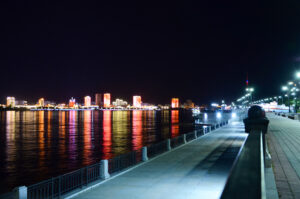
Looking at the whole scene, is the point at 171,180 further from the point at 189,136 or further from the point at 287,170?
the point at 189,136

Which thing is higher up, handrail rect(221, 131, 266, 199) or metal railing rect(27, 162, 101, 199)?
handrail rect(221, 131, 266, 199)

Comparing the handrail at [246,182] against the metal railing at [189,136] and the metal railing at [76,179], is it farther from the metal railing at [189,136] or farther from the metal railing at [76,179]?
the metal railing at [189,136]

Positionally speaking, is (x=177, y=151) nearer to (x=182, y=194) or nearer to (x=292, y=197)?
(x=182, y=194)

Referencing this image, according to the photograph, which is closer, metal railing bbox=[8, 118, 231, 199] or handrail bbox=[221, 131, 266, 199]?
handrail bbox=[221, 131, 266, 199]

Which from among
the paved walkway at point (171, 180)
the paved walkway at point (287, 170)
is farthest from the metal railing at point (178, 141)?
the paved walkway at point (287, 170)

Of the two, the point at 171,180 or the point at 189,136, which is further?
the point at 189,136

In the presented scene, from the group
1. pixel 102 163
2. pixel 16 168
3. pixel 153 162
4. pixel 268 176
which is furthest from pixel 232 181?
pixel 16 168

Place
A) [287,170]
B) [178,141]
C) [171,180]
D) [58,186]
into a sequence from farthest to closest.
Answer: [178,141] → [58,186] → [171,180] → [287,170]

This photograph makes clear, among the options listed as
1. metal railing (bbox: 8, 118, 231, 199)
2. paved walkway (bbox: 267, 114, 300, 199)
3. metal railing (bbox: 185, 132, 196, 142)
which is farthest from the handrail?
metal railing (bbox: 185, 132, 196, 142)

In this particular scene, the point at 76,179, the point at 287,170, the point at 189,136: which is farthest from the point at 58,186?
the point at 189,136

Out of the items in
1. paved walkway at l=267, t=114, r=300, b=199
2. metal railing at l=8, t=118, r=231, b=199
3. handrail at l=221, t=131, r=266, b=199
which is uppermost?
handrail at l=221, t=131, r=266, b=199

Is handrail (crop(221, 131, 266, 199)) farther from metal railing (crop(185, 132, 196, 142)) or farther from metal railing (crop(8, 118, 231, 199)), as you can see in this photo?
metal railing (crop(185, 132, 196, 142))

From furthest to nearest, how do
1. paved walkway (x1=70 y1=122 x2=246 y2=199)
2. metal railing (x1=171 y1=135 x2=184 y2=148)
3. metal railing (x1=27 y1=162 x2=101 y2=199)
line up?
metal railing (x1=171 y1=135 x2=184 y2=148)
metal railing (x1=27 y1=162 x2=101 y2=199)
paved walkway (x1=70 y1=122 x2=246 y2=199)

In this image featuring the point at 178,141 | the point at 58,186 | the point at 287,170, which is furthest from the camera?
the point at 178,141
